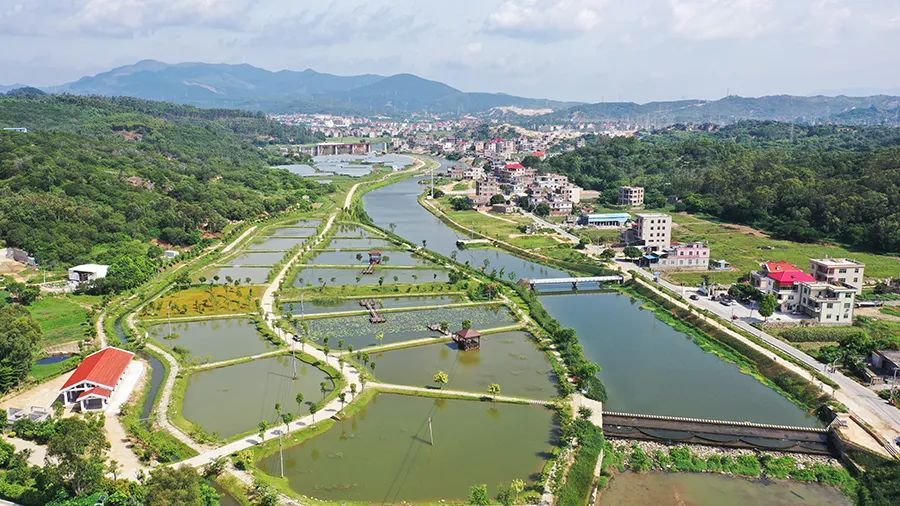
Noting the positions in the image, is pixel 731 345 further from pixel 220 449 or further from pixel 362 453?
pixel 220 449

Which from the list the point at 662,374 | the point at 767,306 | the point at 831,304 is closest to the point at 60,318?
the point at 662,374

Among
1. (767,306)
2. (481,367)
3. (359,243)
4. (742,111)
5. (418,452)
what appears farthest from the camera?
(742,111)

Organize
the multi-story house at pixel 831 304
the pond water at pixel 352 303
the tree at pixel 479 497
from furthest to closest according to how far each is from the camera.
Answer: the pond water at pixel 352 303
the multi-story house at pixel 831 304
the tree at pixel 479 497

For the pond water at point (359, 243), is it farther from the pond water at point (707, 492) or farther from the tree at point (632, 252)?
the pond water at point (707, 492)

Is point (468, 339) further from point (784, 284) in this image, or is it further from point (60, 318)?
point (60, 318)

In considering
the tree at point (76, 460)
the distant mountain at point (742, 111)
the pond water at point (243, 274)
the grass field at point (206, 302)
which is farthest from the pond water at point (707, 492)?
the distant mountain at point (742, 111)

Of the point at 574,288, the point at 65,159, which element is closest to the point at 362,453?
the point at 574,288

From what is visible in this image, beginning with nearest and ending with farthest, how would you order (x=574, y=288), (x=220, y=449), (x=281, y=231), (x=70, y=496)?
(x=70, y=496)
(x=220, y=449)
(x=574, y=288)
(x=281, y=231)
